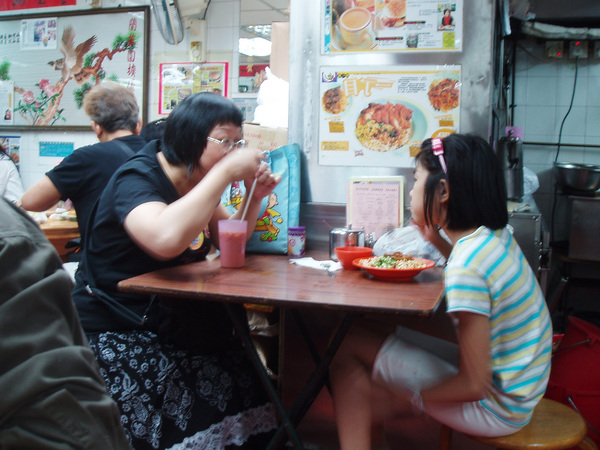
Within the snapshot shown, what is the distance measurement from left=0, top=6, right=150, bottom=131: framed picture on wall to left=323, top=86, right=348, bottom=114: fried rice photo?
263 centimetres

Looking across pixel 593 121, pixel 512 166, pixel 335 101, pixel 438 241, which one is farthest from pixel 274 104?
pixel 593 121

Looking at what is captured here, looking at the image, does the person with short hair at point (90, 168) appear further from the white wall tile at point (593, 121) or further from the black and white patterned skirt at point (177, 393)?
the white wall tile at point (593, 121)

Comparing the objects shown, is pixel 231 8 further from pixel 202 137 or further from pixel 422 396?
pixel 422 396

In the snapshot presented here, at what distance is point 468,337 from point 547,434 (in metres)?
0.38

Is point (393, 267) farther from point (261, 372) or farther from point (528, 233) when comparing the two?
point (528, 233)

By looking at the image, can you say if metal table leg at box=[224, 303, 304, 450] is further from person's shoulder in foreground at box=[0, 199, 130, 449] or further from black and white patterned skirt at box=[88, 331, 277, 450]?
person's shoulder in foreground at box=[0, 199, 130, 449]

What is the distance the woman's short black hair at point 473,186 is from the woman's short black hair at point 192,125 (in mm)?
753

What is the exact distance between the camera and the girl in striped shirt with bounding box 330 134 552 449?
1302 mm

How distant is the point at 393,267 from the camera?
62.3 inches

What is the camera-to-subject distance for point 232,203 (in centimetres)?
223

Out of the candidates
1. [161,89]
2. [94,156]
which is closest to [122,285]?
[94,156]

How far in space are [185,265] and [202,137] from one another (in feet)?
1.41

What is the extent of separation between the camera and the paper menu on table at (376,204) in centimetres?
212

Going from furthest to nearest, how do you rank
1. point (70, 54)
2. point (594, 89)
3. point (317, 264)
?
1. point (70, 54)
2. point (594, 89)
3. point (317, 264)
